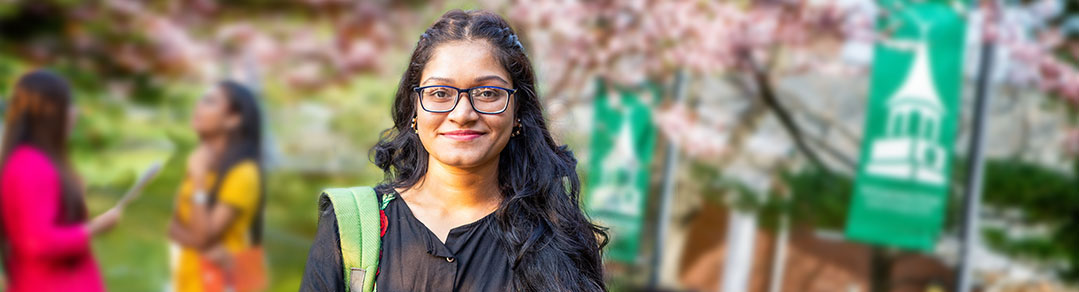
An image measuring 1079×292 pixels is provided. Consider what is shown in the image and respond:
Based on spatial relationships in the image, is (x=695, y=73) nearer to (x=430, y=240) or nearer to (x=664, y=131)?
(x=664, y=131)

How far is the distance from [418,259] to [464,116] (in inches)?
10.5

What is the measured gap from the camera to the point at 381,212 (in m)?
1.67

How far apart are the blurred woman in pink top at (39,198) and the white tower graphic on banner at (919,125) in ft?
12.3

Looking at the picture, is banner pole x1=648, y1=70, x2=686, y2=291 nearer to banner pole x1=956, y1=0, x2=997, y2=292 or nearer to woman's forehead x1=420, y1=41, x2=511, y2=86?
banner pole x1=956, y1=0, x2=997, y2=292

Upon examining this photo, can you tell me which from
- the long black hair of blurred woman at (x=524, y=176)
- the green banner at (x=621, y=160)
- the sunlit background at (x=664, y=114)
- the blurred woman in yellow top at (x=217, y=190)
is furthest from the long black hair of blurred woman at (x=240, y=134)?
the long black hair of blurred woman at (x=524, y=176)

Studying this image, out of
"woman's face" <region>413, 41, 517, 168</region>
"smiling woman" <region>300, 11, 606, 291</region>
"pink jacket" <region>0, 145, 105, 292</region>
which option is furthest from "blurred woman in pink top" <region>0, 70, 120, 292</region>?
"woman's face" <region>413, 41, 517, 168</region>

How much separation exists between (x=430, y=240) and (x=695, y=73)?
4.09 metres

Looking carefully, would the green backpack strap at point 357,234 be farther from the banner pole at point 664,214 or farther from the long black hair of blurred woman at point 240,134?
A: the banner pole at point 664,214

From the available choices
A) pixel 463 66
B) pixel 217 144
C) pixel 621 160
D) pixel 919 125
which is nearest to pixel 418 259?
pixel 463 66

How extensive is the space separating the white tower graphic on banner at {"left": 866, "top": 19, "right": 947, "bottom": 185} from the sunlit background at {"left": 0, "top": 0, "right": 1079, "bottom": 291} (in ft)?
0.44

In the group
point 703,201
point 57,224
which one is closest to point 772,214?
point 703,201

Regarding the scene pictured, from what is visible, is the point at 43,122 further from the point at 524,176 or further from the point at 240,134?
the point at 524,176

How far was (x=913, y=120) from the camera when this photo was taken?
4.73 m

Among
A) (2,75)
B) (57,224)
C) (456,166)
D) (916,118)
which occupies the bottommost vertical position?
(57,224)
